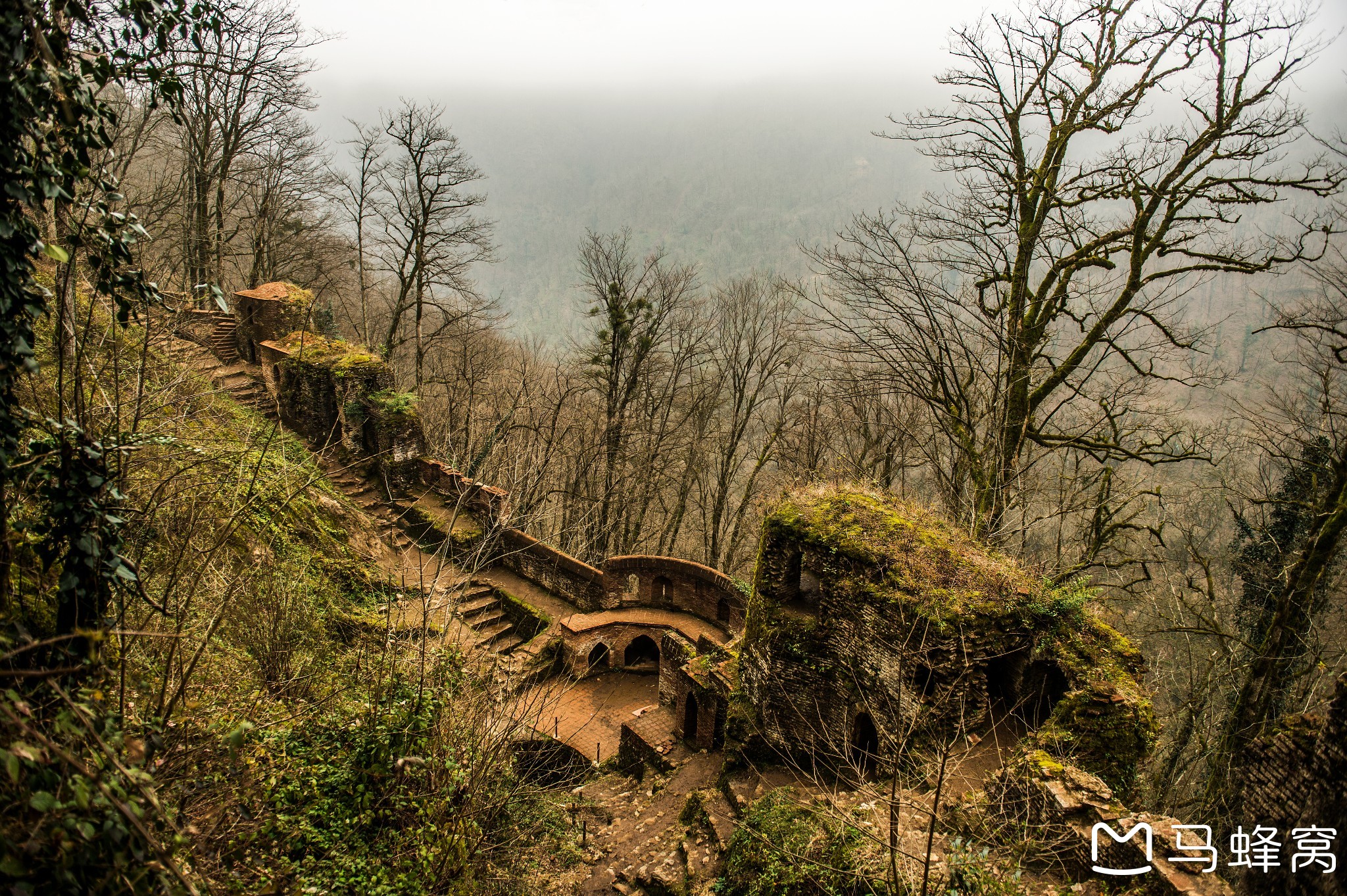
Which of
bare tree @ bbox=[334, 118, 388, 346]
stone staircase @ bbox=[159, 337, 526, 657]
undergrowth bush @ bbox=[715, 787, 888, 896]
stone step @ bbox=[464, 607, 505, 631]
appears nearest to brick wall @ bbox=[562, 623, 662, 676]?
stone staircase @ bbox=[159, 337, 526, 657]

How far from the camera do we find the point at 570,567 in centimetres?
1594

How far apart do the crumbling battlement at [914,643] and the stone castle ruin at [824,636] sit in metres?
0.03

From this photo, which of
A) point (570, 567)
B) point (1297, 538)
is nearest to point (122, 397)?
point (570, 567)

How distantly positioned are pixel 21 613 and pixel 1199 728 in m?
17.0

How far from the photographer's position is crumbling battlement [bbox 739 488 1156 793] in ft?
24.3

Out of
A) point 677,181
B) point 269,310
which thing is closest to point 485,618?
point 269,310

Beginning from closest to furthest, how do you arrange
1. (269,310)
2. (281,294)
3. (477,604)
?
(477,604)
(269,310)
(281,294)

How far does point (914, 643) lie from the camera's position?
8484 millimetres

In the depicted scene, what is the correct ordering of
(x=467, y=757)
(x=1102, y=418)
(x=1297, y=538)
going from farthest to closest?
(x=1297, y=538)
(x=1102, y=418)
(x=467, y=757)

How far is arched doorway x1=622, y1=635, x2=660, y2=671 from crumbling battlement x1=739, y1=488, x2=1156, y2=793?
5.45 m

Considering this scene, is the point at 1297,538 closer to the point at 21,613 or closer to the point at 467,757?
the point at 467,757

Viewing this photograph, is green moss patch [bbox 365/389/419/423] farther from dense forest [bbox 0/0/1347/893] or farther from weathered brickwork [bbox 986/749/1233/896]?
weathered brickwork [bbox 986/749/1233/896]

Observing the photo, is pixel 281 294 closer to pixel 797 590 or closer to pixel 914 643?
pixel 797 590

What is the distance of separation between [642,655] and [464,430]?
36.2 feet
